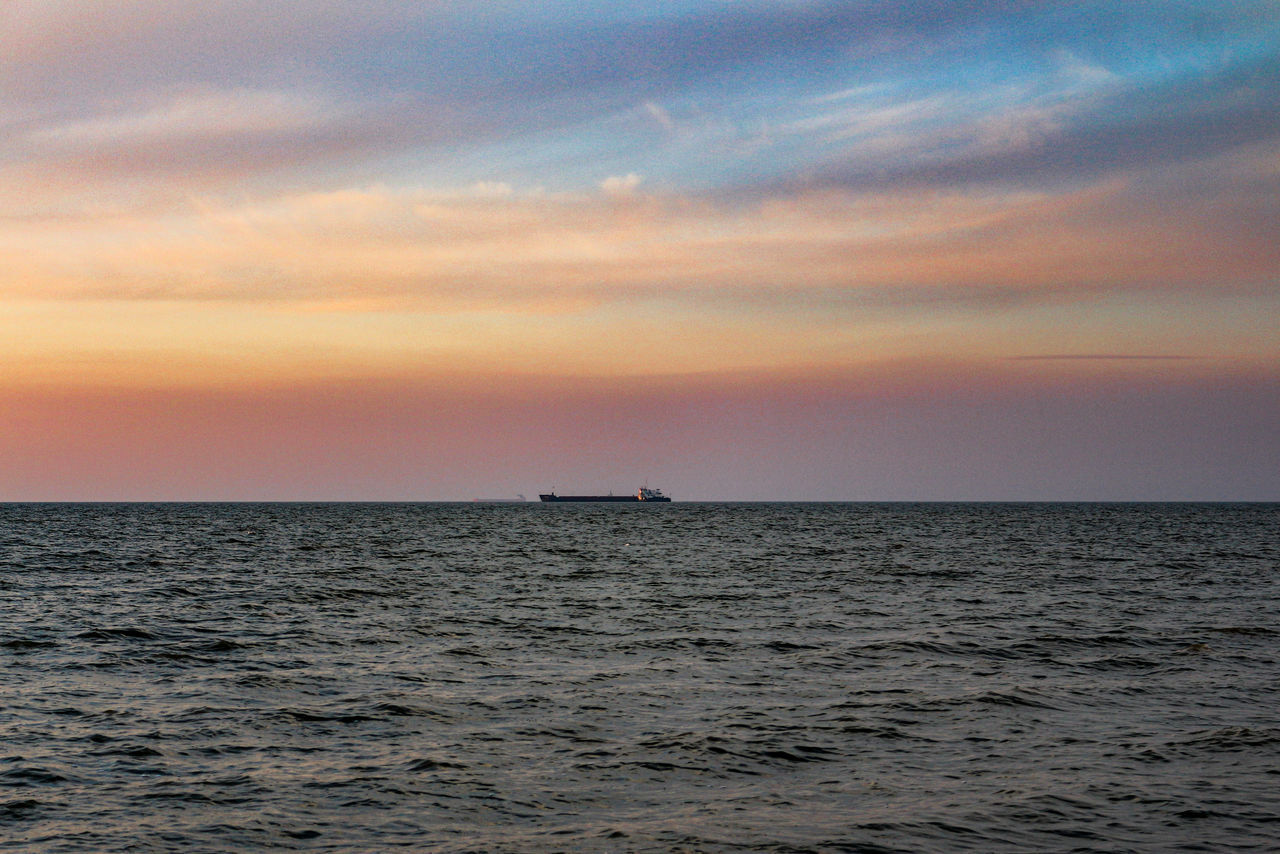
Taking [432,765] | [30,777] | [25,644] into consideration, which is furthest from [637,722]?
[25,644]

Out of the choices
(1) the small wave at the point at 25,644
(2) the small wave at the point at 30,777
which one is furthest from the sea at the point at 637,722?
(1) the small wave at the point at 25,644

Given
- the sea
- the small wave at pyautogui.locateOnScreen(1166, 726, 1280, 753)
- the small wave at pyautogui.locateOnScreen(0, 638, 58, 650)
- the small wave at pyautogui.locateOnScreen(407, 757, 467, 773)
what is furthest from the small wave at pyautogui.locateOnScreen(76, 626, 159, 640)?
the small wave at pyautogui.locateOnScreen(1166, 726, 1280, 753)

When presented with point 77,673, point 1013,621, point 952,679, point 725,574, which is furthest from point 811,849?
point 725,574

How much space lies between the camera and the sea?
16703mm

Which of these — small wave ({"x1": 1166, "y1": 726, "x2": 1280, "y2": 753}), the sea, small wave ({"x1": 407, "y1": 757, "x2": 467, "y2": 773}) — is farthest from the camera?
small wave ({"x1": 1166, "y1": 726, "x2": 1280, "y2": 753})

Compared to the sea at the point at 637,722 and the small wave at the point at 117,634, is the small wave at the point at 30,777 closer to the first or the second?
the sea at the point at 637,722

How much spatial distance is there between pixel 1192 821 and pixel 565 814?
32.6ft

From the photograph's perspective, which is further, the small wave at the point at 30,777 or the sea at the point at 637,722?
the small wave at the point at 30,777

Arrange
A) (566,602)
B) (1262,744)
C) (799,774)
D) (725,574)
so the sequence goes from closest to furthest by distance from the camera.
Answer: (799,774)
(1262,744)
(566,602)
(725,574)

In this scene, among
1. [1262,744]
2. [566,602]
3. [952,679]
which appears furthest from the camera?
[566,602]

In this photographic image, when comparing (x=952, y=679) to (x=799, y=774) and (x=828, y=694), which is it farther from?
(x=799, y=774)

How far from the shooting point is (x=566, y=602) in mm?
49875

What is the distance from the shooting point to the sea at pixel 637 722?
16.7m

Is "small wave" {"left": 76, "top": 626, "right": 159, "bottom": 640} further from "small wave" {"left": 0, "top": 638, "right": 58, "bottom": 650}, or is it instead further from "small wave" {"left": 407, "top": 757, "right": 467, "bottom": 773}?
"small wave" {"left": 407, "top": 757, "right": 467, "bottom": 773}
